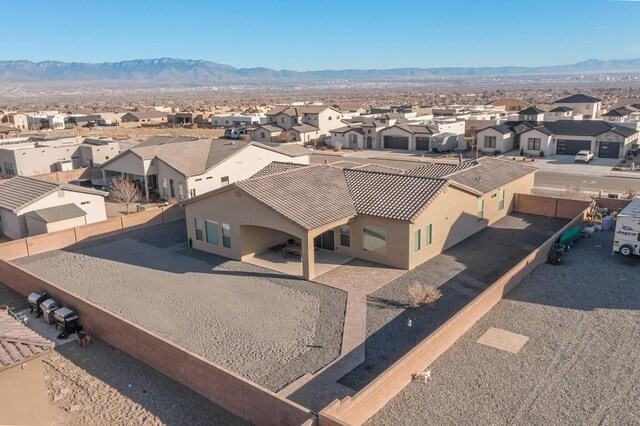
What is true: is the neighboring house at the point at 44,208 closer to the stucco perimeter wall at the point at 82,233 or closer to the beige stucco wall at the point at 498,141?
the stucco perimeter wall at the point at 82,233

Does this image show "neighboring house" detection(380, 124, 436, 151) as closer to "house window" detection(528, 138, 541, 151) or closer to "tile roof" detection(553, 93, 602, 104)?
"house window" detection(528, 138, 541, 151)

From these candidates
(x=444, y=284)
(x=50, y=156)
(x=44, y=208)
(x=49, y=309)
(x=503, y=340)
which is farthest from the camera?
(x=50, y=156)

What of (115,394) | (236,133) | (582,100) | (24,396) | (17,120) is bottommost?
(115,394)

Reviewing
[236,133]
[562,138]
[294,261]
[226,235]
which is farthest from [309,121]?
[294,261]

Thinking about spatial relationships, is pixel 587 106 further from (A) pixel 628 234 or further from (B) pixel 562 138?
(A) pixel 628 234

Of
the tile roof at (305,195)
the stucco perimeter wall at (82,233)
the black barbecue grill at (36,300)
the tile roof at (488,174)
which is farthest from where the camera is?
the tile roof at (488,174)

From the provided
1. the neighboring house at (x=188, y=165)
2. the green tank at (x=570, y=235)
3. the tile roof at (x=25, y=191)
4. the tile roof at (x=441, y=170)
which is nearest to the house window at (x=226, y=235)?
the tile roof at (x=25, y=191)
